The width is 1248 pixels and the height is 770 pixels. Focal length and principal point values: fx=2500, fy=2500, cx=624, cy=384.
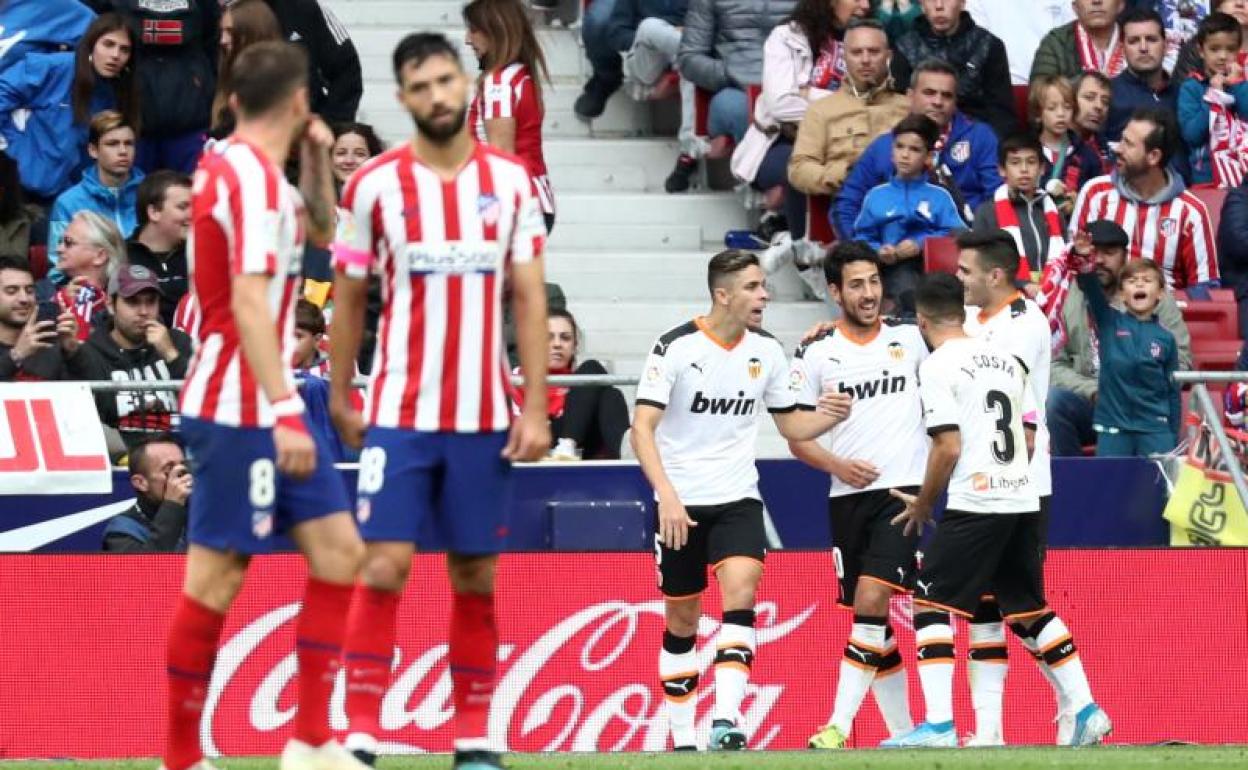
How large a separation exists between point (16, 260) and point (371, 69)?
5.06 m

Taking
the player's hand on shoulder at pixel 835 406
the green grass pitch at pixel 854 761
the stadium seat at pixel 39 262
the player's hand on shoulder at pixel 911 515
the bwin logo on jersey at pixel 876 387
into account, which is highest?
the stadium seat at pixel 39 262

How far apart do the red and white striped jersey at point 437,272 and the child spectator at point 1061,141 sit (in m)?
8.29

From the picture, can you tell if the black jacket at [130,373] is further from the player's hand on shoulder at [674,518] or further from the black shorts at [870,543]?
the black shorts at [870,543]

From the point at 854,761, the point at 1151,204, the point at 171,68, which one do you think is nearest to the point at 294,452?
the point at 854,761

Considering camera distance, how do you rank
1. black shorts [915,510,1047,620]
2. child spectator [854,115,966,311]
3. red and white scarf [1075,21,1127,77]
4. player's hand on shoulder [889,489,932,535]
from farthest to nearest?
red and white scarf [1075,21,1127,77] → child spectator [854,115,966,311] → player's hand on shoulder [889,489,932,535] → black shorts [915,510,1047,620]

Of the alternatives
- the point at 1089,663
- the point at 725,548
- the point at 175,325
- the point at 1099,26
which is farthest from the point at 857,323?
the point at 1099,26

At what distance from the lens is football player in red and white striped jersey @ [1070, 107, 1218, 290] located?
14.9 metres

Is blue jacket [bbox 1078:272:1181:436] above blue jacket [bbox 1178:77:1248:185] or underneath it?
underneath

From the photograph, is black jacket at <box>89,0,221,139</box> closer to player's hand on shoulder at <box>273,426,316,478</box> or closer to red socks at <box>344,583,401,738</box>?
red socks at <box>344,583,401,738</box>

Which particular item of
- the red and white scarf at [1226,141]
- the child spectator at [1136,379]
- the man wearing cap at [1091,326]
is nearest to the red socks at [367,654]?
the child spectator at [1136,379]

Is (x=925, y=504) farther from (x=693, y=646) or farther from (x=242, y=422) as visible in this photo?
(x=242, y=422)

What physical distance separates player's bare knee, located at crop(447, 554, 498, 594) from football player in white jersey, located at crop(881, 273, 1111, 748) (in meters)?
3.36

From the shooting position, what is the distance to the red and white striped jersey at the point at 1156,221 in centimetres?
1495

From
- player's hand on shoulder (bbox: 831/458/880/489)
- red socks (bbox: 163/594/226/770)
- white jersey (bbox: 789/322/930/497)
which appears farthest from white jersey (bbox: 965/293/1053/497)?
red socks (bbox: 163/594/226/770)
